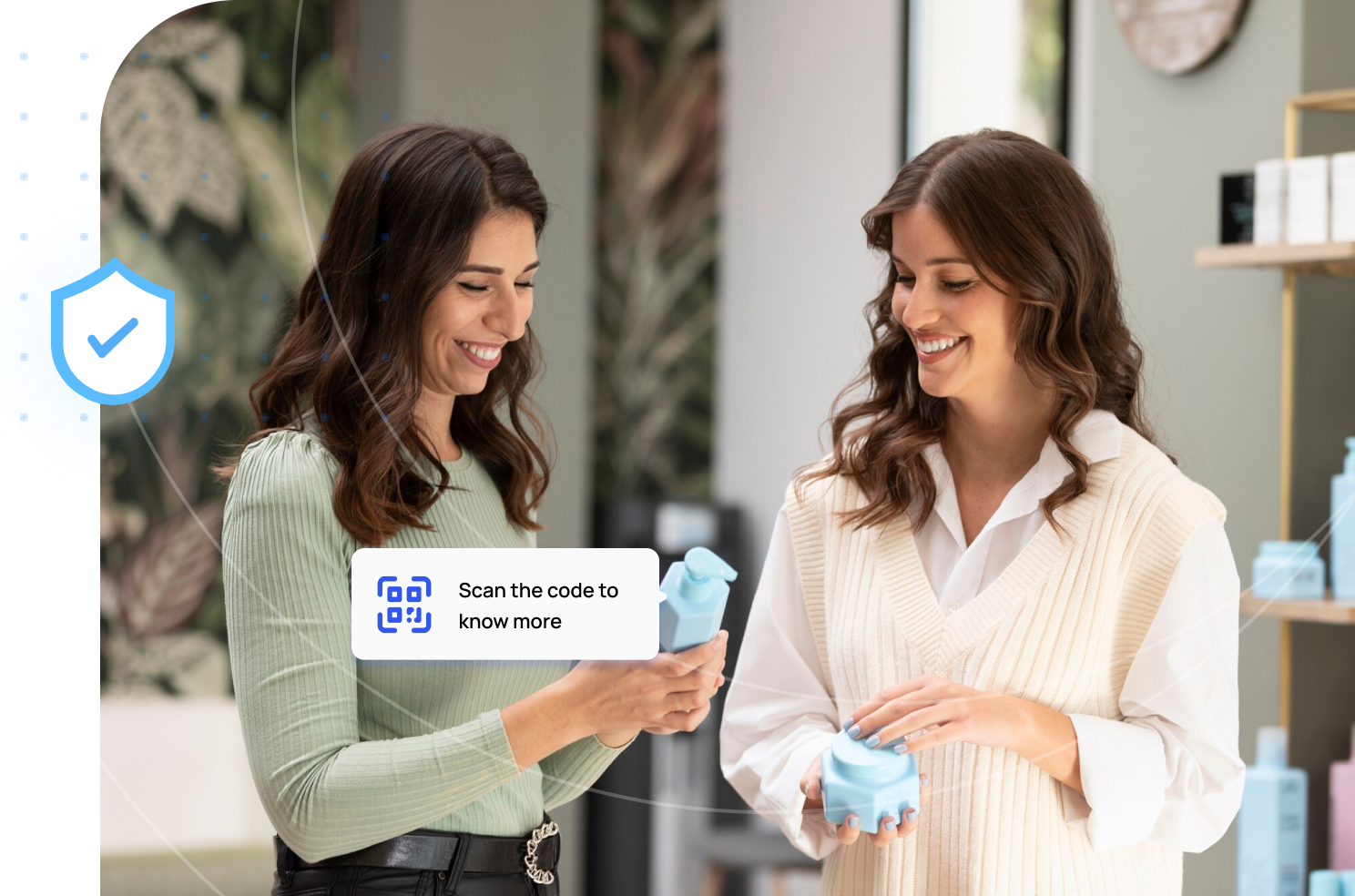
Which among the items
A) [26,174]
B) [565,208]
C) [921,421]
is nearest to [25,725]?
[26,174]

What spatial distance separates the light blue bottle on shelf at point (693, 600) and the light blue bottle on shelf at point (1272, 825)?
48cm

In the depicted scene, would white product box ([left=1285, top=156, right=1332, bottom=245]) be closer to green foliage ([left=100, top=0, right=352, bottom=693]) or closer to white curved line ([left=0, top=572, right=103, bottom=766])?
green foliage ([left=100, top=0, right=352, bottom=693])

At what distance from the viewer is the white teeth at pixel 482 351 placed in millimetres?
722

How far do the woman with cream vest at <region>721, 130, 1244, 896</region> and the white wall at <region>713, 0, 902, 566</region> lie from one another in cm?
3

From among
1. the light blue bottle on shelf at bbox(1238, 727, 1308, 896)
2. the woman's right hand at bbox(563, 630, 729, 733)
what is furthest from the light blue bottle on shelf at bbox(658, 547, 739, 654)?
the light blue bottle on shelf at bbox(1238, 727, 1308, 896)

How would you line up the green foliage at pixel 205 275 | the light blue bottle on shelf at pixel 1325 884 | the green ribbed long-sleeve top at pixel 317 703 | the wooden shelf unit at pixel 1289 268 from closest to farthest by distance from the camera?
the green ribbed long-sleeve top at pixel 317 703 → the green foliage at pixel 205 275 → the wooden shelf unit at pixel 1289 268 → the light blue bottle on shelf at pixel 1325 884

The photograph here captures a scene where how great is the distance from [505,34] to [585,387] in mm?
233

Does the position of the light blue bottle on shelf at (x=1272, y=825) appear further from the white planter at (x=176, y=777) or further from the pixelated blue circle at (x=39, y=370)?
the pixelated blue circle at (x=39, y=370)

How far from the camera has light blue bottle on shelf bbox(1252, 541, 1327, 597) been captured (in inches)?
33.7

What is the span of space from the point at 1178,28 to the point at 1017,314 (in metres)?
0.31

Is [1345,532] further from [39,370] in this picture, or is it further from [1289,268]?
[39,370]

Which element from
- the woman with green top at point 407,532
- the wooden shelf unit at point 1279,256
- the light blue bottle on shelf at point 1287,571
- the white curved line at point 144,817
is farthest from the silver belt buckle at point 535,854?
the wooden shelf unit at point 1279,256

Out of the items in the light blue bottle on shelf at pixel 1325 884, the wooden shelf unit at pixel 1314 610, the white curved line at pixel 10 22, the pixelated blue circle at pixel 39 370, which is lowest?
the light blue bottle on shelf at pixel 1325 884

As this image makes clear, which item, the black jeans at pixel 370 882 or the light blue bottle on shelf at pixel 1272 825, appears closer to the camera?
the black jeans at pixel 370 882
